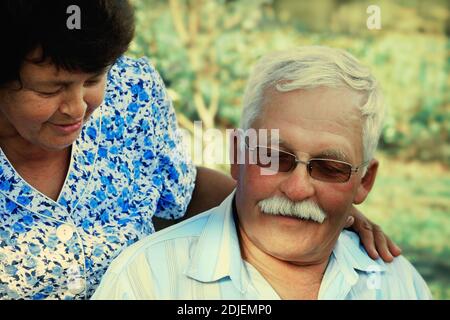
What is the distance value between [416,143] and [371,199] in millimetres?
757

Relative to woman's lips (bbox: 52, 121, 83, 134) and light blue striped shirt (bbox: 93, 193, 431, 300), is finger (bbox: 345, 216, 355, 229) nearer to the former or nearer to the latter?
light blue striped shirt (bbox: 93, 193, 431, 300)

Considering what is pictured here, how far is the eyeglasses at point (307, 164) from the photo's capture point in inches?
97.3

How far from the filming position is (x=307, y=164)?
247cm

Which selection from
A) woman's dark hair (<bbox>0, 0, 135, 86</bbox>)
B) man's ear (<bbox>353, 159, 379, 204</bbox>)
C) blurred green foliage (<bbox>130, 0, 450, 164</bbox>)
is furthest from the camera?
blurred green foliage (<bbox>130, 0, 450, 164</bbox>)

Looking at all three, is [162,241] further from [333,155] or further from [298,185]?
[333,155]

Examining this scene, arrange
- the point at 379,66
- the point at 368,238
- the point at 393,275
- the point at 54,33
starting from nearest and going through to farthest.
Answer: the point at 54,33 < the point at 393,275 < the point at 368,238 < the point at 379,66

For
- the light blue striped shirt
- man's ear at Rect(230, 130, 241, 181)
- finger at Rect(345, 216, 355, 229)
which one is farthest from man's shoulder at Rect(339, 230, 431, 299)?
man's ear at Rect(230, 130, 241, 181)

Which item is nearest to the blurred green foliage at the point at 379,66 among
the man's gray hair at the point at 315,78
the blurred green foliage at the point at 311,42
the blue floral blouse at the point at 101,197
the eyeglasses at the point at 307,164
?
the blurred green foliage at the point at 311,42

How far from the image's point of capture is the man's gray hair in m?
2.52

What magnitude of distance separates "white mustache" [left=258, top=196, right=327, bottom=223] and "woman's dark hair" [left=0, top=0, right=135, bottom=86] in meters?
0.64

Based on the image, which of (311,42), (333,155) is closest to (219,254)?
(333,155)

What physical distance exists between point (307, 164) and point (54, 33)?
0.80 meters

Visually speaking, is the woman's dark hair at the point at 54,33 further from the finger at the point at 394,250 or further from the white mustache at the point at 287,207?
the finger at the point at 394,250
